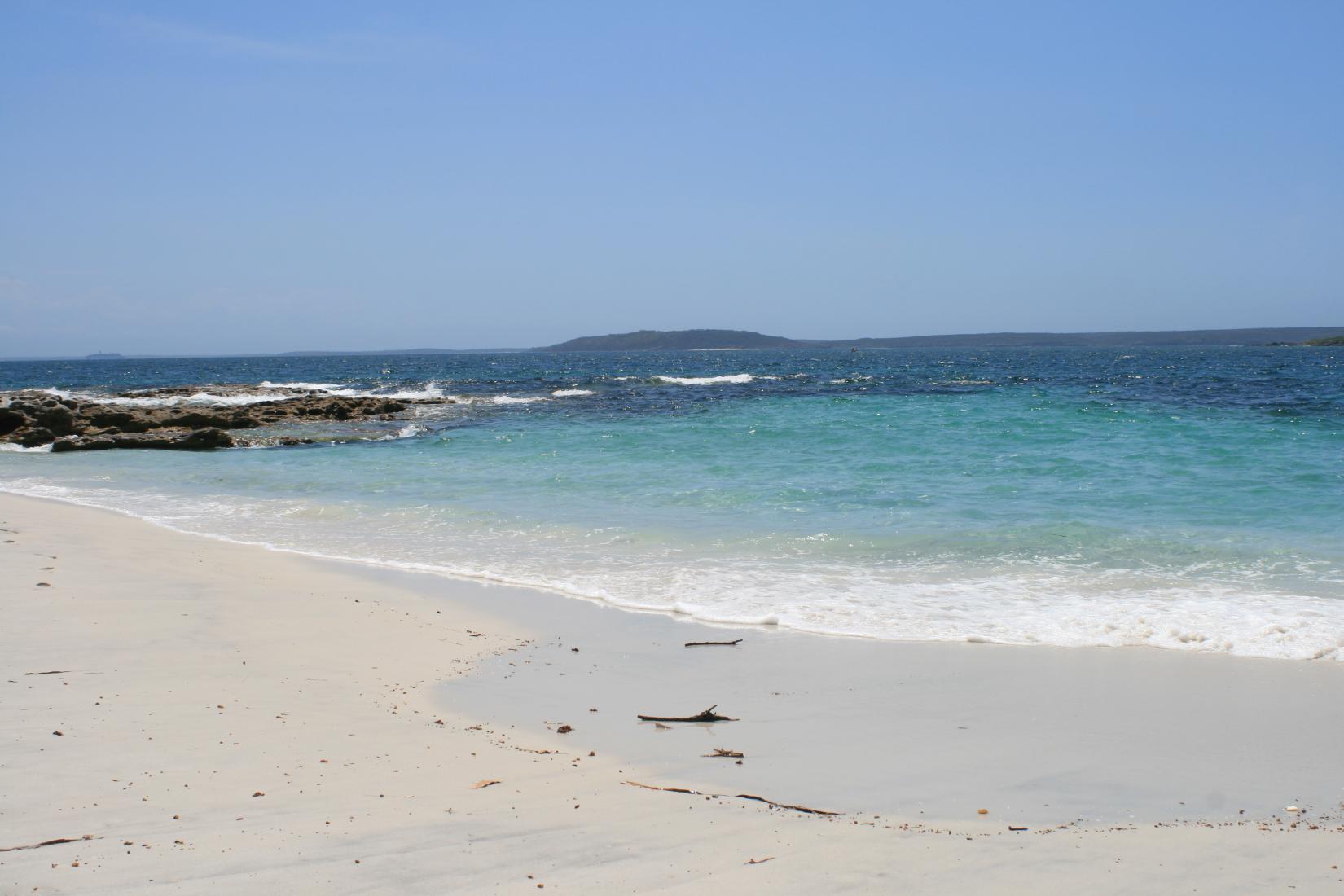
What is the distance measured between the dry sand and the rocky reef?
15801mm

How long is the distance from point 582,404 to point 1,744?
98.3ft

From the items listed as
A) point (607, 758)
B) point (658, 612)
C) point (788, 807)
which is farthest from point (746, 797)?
point (658, 612)

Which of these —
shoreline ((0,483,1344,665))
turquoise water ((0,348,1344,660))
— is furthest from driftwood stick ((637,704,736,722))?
turquoise water ((0,348,1344,660))

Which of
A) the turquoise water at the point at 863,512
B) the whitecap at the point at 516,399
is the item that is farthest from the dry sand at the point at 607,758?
the whitecap at the point at 516,399

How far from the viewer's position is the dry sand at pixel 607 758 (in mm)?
3281

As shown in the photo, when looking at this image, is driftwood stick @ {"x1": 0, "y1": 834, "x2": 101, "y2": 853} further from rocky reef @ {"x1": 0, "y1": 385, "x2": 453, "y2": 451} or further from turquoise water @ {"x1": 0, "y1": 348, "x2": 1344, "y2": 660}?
rocky reef @ {"x1": 0, "y1": 385, "x2": 453, "y2": 451}

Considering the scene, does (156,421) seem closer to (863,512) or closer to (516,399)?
(516,399)

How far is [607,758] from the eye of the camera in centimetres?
444

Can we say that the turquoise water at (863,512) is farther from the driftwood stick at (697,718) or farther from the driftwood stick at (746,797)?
the driftwood stick at (746,797)

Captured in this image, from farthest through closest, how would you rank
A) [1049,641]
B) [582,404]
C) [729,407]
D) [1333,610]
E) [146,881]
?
[582,404] → [729,407] → [1333,610] → [1049,641] → [146,881]

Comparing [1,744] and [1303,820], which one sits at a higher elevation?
[1,744]

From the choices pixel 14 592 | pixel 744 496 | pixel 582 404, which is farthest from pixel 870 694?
pixel 582 404

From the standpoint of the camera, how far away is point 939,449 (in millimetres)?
17312

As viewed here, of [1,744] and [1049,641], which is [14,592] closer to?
[1,744]
